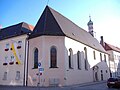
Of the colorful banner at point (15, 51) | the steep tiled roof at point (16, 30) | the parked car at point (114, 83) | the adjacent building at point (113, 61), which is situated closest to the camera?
the parked car at point (114, 83)

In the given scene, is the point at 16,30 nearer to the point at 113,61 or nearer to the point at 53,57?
the point at 53,57

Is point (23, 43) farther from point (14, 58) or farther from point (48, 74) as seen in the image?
point (48, 74)

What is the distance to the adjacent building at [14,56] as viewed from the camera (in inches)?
1071

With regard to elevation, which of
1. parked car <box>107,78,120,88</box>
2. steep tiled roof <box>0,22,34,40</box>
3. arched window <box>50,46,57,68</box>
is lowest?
parked car <box>107,78,120,88</box>

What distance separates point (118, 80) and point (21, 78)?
14935 mm

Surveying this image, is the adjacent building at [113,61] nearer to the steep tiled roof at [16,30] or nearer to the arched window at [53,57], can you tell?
the arched window at [53,57]

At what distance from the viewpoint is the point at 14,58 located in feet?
94.6

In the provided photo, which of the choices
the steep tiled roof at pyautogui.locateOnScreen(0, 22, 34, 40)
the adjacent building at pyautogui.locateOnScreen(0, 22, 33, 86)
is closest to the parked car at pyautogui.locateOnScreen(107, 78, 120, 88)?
the adjacent building at pyautogui.locateOnScreen(0, 22, 33, 86)

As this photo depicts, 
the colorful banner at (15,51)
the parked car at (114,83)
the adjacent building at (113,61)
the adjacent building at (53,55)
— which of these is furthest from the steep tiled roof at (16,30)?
the adjacent building at (113,61)

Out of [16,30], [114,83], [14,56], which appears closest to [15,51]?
[14,56]

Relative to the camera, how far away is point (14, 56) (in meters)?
28.8

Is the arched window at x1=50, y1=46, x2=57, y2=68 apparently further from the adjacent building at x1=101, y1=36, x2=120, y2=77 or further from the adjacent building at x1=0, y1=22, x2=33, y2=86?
the adjacent building at x1=101, y1=36, x2=120, y2=77

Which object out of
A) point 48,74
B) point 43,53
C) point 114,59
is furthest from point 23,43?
point 114,59

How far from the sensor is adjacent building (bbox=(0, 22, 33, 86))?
27.2 meters
